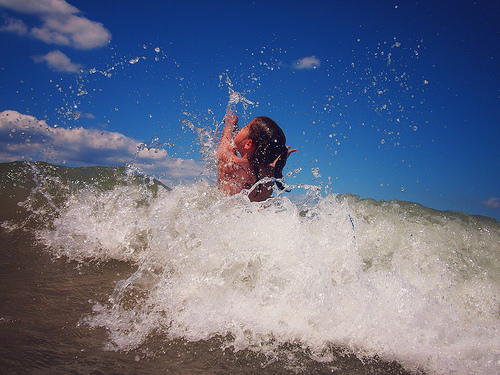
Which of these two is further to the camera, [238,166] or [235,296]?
[238,166]

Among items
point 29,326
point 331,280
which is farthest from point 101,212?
point 331,280

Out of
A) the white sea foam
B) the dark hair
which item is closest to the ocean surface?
the white sea foam

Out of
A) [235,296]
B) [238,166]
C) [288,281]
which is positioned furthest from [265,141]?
[235,296]

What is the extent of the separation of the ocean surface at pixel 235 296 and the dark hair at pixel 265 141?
0.89 m

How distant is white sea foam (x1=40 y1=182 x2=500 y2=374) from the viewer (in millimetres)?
2064

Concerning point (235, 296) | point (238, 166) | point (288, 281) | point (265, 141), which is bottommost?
point (235, 296)

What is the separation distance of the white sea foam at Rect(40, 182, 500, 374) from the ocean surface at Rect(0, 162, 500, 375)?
0.04ft

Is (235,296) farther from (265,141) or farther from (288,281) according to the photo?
(265,141)

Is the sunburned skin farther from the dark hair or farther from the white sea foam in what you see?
the white sea foam

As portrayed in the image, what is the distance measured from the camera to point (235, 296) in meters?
2.40

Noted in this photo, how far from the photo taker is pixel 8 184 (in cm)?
666

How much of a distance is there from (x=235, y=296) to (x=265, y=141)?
2.36m

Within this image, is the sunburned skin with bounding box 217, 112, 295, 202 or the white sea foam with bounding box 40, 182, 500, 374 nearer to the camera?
the white sea foam with bounding box 40, 182, 500, 374

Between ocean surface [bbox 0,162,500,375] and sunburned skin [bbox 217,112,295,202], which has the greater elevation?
sunburned skin [bbox 217,112,295,202]
